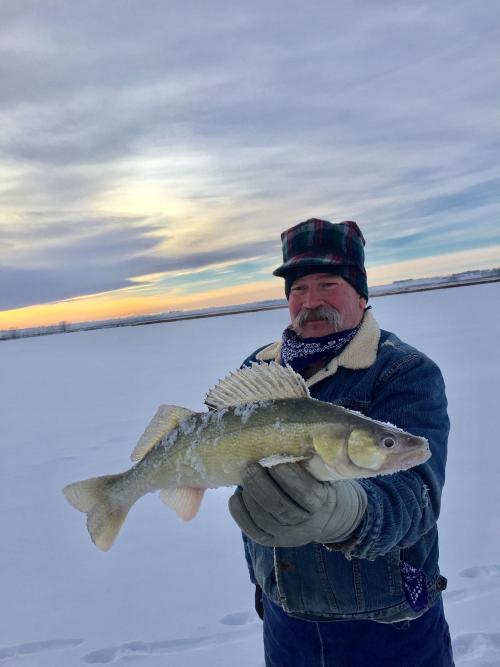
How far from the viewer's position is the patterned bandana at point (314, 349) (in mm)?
2646

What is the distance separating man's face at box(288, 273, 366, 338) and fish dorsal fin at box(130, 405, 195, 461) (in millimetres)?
873

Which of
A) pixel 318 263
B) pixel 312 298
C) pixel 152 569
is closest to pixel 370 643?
pixel 312 298

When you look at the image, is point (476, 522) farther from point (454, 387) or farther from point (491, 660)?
point (454, 387)

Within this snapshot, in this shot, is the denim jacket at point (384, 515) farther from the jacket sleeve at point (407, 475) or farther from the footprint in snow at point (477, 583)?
the footprint in snow at point (477, 583)

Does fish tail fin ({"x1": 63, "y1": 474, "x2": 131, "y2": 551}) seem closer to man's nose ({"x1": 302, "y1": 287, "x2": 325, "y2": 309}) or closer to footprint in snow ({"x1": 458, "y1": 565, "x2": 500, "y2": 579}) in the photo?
man's nose ({"x1": 302, "y1": 287, "x2": 325, "y2": 309})

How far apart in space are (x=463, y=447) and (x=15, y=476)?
6.14 metres

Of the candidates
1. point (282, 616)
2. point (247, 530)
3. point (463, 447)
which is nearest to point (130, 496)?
point (247, 530)

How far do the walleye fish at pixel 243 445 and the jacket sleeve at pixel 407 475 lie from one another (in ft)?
0.57

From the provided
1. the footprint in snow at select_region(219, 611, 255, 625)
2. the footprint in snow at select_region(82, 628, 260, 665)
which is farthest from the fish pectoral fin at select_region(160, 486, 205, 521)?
the footprint in snow at select_region(219, 611, 255, 625)

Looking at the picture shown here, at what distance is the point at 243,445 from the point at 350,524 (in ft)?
1.68

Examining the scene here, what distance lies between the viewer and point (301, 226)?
3100mm

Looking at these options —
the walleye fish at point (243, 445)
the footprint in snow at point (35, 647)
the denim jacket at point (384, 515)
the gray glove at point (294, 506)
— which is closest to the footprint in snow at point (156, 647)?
the footprint in snow at point (35, 647)

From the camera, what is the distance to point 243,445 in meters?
2.13

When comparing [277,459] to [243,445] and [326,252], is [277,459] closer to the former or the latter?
[243,445]
